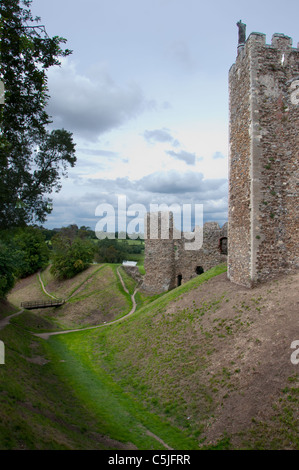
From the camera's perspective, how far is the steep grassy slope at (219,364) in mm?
7816

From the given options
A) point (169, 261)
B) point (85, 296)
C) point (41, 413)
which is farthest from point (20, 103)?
point (85, 296)

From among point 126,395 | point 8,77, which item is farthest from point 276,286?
point 8,77

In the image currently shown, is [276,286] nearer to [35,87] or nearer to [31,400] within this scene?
[31,400]

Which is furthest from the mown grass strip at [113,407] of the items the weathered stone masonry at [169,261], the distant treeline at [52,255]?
the weathered stone masonry at [169,261]

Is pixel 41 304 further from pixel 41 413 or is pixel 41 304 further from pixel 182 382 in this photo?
pixel 182 382

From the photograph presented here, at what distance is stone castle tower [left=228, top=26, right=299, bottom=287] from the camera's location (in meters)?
13.4

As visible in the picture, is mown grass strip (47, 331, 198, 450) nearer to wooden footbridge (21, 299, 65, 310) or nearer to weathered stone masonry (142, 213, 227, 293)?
weathered stone masonry (142, 213, 227, 293)

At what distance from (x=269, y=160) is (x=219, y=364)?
888cm

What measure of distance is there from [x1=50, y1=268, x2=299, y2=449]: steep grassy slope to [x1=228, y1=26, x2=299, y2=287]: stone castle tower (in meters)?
1.34

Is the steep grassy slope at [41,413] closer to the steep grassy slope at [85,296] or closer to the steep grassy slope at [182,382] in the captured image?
the steep grassy slope at [182,382]

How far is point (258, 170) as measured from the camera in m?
13.6

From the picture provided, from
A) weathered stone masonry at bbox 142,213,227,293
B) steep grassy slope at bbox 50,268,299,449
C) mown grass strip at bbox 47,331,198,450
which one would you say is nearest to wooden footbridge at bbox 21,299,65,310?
weathered stone masonry at bbox 142,213,227,293

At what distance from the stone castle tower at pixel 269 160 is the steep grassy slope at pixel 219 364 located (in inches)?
52.8
